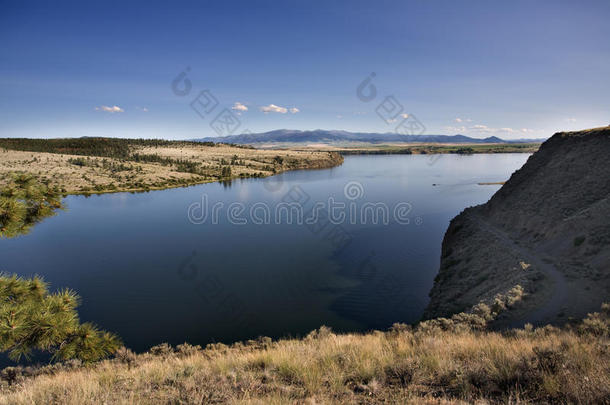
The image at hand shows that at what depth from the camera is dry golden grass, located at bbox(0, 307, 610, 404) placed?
4.17 meters

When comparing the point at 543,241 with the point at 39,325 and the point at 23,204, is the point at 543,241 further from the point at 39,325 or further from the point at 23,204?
the point at 23,204

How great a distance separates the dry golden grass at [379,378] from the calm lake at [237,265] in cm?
661

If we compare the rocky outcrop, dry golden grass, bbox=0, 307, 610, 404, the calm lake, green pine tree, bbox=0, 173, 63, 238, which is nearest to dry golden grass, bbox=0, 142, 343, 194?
the calm lake

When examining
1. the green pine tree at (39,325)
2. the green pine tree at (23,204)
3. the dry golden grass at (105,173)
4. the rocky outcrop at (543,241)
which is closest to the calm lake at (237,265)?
the rocky outcrop at (543,241)

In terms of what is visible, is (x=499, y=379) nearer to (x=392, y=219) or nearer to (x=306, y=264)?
(x=306, y=264)

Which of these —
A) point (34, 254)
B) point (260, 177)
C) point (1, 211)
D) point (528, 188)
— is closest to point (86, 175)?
point (260, 177)

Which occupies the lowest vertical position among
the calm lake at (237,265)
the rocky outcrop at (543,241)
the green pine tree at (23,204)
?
the calm lake at (237,265)

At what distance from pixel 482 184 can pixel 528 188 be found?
118 feet

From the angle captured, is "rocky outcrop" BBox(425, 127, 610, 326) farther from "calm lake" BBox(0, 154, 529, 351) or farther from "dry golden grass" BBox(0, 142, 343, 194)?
"dry golden grass" BBox(0, 142, 343, 194)

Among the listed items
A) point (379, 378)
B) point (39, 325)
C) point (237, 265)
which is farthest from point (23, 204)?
point (237, 265)

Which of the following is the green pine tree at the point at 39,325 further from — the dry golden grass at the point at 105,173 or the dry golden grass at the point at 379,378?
the dry golden grass at the point at 105,173

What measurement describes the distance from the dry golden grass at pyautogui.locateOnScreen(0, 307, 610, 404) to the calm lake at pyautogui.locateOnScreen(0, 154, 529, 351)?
6.61m

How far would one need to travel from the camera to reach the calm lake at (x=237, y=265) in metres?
13.2

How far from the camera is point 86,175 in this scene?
56.6m
